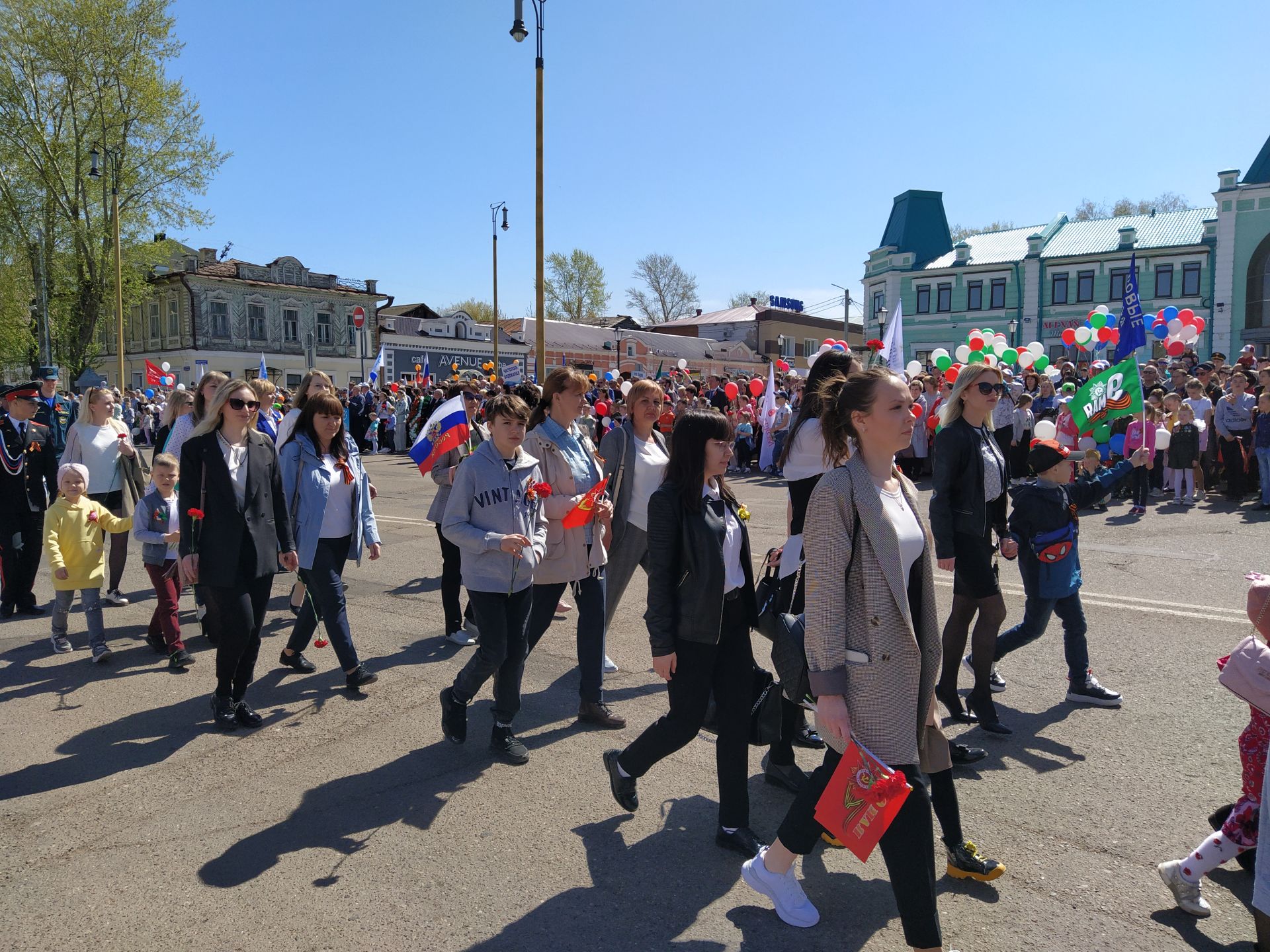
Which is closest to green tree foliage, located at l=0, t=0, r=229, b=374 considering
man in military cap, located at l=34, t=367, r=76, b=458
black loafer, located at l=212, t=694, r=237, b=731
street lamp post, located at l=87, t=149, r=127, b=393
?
street lamp post, located at l=87, t=149, r=127, b=393

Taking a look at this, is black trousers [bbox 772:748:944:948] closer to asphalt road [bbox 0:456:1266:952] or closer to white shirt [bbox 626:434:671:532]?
asphalt road [bbox 0:456:1266:952]

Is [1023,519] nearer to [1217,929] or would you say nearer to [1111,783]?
[1111,783]

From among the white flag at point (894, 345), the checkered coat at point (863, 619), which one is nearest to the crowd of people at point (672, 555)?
the checkered coat at point (863, 619)

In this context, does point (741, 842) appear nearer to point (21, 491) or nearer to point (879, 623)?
point (879, 623)

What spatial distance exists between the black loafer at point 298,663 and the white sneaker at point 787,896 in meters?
3.89

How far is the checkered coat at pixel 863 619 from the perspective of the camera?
2666 millimetres

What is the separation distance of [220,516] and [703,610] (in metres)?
2.89

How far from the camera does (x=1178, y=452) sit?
41.8 feet

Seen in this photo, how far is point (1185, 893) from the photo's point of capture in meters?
3.04

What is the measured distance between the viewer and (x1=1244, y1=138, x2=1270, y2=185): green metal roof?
3988 centimetres

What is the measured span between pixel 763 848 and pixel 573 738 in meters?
1.69

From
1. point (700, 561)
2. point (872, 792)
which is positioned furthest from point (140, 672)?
point (872, 792)

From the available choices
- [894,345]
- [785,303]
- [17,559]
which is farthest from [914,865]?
[785,303]

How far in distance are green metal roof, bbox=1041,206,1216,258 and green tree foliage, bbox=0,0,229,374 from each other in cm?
4405
